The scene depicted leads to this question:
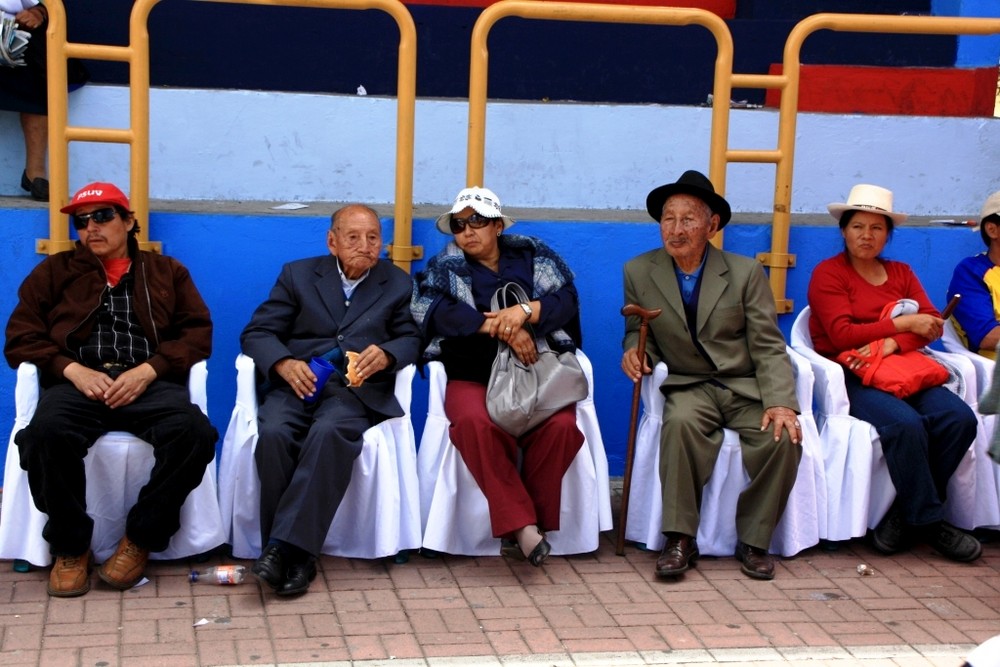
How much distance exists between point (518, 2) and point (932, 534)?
2.60 metres

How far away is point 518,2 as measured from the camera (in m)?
5.01

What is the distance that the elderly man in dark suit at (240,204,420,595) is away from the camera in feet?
14.4

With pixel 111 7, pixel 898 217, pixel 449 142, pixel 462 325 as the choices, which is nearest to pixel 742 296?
pixel 898 217

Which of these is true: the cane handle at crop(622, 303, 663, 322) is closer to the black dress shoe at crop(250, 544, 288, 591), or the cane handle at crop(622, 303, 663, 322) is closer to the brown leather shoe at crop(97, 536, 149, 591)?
the black dress shoe at crop(250, 544, 288, 591)

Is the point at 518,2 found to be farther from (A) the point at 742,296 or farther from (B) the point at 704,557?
(B) the point at 704,557

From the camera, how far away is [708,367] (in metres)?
4.96

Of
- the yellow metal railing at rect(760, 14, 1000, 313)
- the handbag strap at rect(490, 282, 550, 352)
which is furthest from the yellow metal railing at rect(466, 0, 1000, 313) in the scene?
the handbag strap at rect(490, 282, 550, 352)

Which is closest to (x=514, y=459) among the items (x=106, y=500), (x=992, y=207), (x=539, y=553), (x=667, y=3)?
(x=539, y=553)

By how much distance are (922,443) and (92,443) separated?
3.03 m

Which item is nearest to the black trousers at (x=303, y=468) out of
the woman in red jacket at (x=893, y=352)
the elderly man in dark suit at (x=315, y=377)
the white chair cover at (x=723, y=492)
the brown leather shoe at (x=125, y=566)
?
the elderly man in dark suit at (x=315, y=377)

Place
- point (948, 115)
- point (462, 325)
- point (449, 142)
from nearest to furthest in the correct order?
point (462, 325)
point (449, 142)
point (948, 115)

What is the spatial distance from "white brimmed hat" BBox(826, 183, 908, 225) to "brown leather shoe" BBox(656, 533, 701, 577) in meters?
1.48

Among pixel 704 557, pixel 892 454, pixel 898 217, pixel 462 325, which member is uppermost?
pixel 898 217

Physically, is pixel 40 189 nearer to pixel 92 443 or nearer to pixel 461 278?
pixel 92 443
